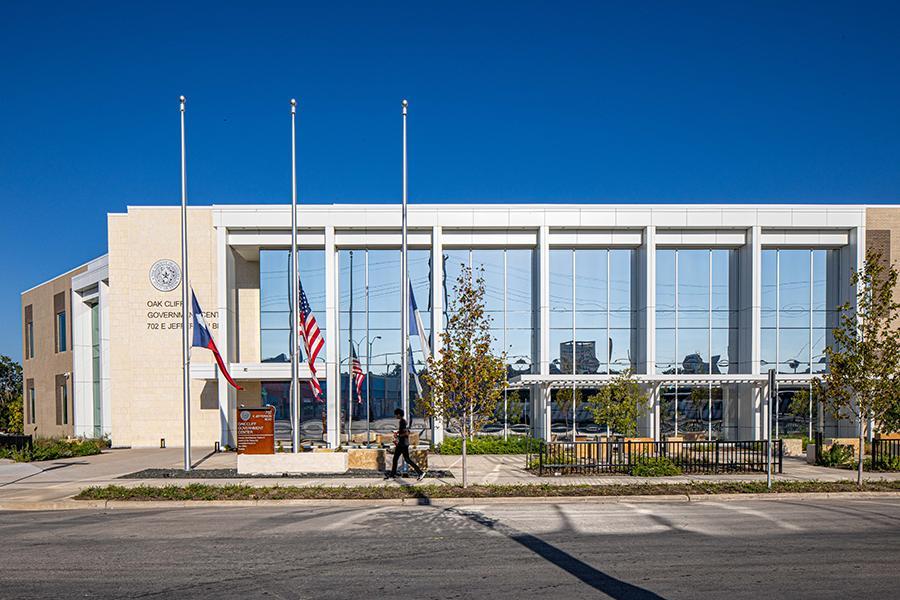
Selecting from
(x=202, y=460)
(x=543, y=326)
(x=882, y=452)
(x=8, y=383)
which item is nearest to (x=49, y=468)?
(x=202, y=460)

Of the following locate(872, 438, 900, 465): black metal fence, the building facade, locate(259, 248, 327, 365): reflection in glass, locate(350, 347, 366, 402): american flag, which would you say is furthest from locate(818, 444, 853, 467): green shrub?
locate(259, 248, 327, 365): reflection in glass

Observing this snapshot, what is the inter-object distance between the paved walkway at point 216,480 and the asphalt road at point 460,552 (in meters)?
2.56

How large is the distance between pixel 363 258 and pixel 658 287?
13712 millimetres

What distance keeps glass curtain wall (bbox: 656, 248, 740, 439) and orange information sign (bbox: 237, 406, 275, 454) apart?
1775cm

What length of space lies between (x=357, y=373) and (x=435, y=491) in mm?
13454

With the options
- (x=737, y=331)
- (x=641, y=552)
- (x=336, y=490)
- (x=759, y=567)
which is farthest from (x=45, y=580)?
(x=737, y=331)

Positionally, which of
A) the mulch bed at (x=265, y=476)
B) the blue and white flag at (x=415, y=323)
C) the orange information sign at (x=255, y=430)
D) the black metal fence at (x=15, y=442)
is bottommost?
the black metal fence at (x=15, y=442)

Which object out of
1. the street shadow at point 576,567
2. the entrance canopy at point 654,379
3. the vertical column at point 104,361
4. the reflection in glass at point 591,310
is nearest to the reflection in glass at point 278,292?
the vertical column at point 104,361

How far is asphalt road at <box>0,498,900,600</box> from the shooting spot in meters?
7.46

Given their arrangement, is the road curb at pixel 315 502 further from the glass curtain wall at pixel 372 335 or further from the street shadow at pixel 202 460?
the glass curtain wall at pixel 372 335

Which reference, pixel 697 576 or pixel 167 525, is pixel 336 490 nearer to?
pixel 167 525

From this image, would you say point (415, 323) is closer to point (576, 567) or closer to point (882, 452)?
point (576, 567)

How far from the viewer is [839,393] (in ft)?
52.9

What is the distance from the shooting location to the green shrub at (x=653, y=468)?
16656mm
